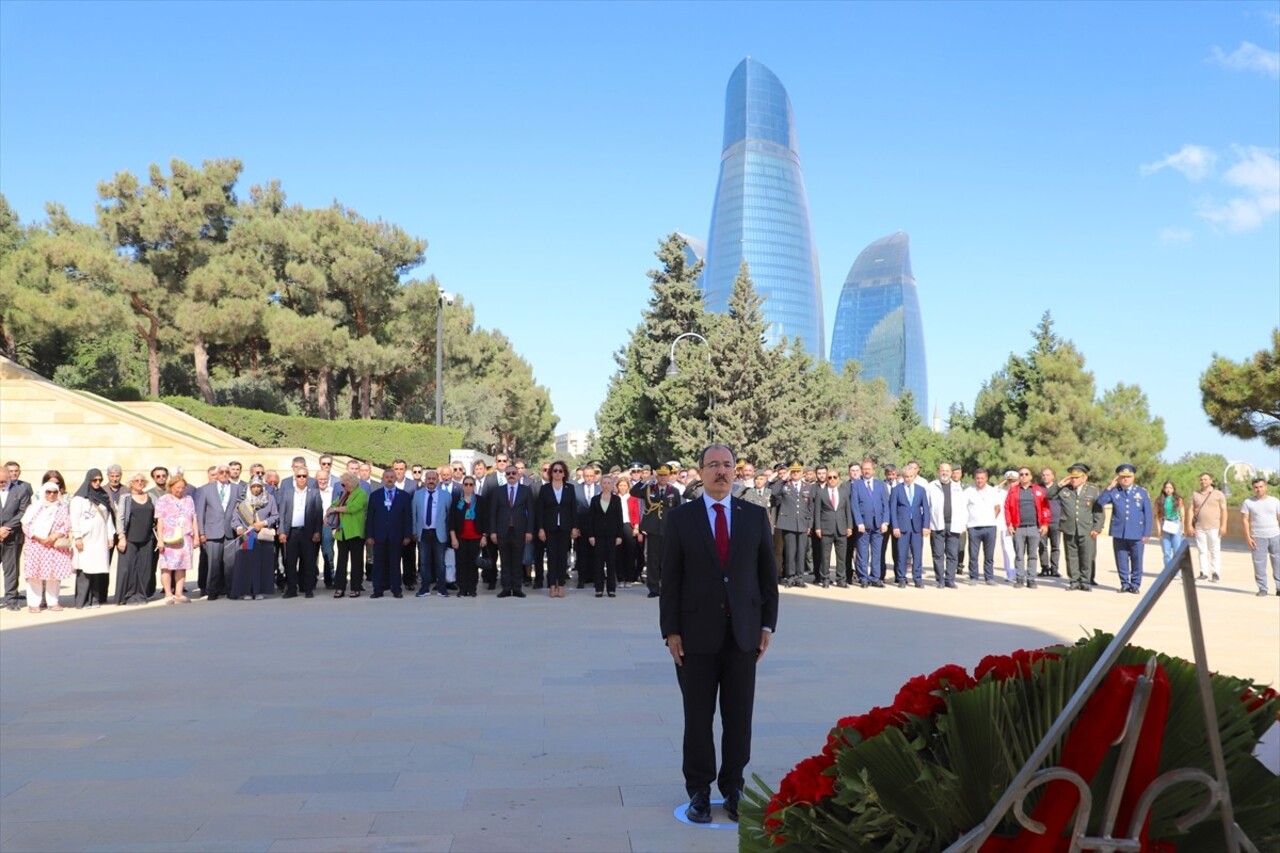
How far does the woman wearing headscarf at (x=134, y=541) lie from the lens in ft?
40.6

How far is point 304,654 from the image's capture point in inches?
355

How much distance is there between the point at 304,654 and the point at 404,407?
41537 millimetres

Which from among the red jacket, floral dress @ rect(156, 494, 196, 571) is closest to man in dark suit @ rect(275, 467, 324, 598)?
floral dress @ rect(156, 494, 196, 571)

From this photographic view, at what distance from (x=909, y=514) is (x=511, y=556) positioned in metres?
6.12

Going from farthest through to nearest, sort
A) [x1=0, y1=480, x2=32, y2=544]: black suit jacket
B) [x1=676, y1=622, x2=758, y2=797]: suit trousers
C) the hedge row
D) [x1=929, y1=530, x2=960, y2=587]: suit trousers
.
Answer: the hedge row → [x1=929, y1=530, x2=960, y2=587]: suit trousers → [x1=0, y1=480, x2=32, y2=544]: black suit jacket → [x1=676, y1=622, x2=758, y2=797]: suit trousers

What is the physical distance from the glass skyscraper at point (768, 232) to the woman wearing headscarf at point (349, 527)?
446 feet

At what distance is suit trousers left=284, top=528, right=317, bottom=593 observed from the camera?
1353cm

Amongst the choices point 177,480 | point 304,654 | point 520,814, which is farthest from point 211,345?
point 520,814

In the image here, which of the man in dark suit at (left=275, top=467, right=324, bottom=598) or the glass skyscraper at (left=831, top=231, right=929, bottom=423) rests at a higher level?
the glass skyscraper at (left=831, top=231, right=929, bottom=423)

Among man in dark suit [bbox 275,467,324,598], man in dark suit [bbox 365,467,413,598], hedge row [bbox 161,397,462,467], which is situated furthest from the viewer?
hedge row [bbox 161,397,462,467]

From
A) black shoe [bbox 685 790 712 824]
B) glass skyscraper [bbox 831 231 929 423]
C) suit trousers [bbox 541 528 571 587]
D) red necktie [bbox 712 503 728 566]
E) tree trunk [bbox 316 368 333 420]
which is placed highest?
glass skyscraper [bbox 831 231 929 423]

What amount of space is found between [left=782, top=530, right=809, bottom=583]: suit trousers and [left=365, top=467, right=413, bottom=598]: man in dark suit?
18.4 feet

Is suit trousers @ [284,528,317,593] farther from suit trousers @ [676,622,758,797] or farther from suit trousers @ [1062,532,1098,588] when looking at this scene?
suit trousers @ [1062,532,1098,588]

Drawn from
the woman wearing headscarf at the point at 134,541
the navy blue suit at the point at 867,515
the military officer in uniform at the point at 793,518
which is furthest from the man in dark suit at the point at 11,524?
the navy blue suit at the point at 867,515
